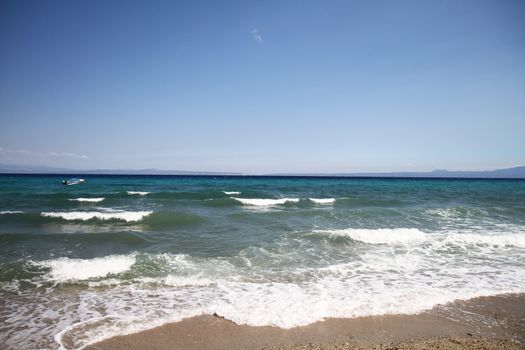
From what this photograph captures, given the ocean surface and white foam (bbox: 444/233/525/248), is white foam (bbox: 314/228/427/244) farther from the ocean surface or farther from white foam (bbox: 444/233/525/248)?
white foam (bbox: 444/233/525/248)

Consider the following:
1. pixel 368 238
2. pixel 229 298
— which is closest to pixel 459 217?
pixel 368 238

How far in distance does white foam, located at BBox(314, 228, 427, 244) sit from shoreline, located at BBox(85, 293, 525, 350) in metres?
5.80

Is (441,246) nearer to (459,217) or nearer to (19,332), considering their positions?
(459,217)

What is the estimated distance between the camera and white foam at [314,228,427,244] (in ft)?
37.1

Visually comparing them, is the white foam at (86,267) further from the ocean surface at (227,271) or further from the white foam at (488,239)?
the white foam at (488,239)

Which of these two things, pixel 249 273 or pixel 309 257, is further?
pixel 309 257

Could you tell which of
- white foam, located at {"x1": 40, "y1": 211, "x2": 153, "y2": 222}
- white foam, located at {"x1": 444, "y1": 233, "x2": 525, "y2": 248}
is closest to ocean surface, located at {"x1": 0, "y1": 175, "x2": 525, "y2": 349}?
white foam, located at {"x1": 444, "y1": 233, "x2": 525, "y2": 248}

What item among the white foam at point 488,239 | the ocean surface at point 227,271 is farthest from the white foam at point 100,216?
the white foam at point 488,239

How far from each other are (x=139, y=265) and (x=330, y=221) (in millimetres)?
10075

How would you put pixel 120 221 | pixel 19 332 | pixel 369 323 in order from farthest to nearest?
pixel 120 221 → pixel 369 323 → pixel 19 332

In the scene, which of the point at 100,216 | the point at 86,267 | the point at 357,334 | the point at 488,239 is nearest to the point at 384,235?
the point at 488,239

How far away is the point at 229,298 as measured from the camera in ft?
19.7

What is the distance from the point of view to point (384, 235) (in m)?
11.9

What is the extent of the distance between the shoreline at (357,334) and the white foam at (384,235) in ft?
19.0
